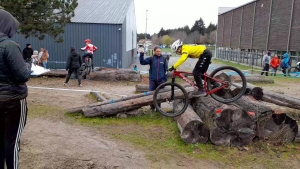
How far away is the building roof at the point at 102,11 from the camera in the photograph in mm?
21375

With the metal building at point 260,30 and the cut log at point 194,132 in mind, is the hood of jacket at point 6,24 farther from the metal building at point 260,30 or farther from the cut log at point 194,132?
the metal building at point 260,30

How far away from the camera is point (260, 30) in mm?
31125

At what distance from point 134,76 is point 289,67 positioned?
570 inches

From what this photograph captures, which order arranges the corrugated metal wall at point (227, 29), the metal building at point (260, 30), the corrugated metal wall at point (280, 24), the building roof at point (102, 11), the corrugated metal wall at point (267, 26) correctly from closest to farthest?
Answer: the building roof at point (102, 11)
the corrugated metal wall at point (267, 26)
the metal building at point (260, 30)
the corrugated metal wall at point (280, 24)
the corrugated metal wall at point (227, 29)

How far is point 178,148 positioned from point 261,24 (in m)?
29.1

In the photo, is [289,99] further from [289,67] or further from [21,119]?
[289,67]

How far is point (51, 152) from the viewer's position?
17.1ft

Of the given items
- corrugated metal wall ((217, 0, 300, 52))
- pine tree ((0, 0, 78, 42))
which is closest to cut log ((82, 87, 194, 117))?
pine tree ((0, 0, 78, 42))

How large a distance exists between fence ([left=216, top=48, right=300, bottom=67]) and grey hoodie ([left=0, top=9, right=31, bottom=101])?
80.3 feet

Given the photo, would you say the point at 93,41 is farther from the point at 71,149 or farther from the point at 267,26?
the point at 267,26

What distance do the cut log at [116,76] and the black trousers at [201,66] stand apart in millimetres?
9330

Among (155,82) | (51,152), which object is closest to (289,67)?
(155,82)

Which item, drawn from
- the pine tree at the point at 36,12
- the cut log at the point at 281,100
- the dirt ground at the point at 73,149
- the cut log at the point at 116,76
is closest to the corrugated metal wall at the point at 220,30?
the cut log at the point at 116,76

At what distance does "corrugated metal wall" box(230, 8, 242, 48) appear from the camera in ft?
126
